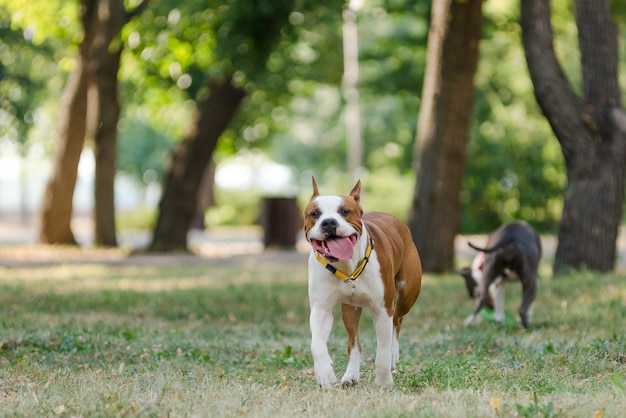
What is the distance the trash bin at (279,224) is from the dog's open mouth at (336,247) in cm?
2094

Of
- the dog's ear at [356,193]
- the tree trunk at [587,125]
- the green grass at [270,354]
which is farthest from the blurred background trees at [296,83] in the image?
the dog's ear at [356,193]

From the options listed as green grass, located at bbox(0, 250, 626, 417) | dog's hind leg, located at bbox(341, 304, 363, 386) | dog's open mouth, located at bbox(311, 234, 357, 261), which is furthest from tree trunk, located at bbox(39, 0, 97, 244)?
dog's open mouth, located at bbox(311, 234, 357, 261)

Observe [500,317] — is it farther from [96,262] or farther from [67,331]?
[96,262]

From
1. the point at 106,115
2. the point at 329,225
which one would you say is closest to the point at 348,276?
the point at 329,225

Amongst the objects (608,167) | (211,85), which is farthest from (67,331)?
(211,85)

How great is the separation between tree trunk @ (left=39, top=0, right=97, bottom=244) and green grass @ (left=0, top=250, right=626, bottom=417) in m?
9.35

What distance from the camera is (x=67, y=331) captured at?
9547mm

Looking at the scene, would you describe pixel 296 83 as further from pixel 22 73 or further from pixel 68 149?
pixel 22 73

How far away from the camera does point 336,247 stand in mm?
6332

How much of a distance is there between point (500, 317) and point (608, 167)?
4747mm

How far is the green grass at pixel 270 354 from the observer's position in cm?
601

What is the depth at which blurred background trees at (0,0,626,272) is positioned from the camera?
1836 centimetres

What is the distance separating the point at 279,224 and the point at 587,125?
1394 cm

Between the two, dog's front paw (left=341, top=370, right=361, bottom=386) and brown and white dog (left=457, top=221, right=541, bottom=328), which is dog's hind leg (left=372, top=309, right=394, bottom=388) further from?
brown and white dog (left=457, top=221, right=541, bottom=328)
